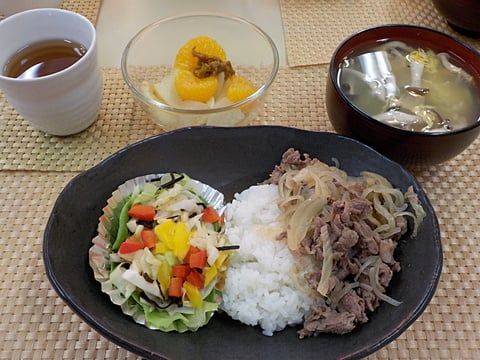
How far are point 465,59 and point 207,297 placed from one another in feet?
4.31

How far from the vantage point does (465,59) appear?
1841mm

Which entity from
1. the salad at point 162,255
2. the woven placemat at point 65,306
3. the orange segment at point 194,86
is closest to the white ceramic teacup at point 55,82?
the woven placemat at point 65,306

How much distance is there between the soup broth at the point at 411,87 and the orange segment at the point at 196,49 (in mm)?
497

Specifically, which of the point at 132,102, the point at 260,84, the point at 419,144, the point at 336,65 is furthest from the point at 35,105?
the point at 419,144

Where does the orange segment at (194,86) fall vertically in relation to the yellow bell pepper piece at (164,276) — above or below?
above

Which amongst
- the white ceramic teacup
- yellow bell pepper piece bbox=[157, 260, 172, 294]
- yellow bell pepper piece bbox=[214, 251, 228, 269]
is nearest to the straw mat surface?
the white ceramic teacup

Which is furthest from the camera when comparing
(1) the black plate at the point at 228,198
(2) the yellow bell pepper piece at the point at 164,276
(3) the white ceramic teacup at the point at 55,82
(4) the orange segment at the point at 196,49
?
(4) the orange segment at the point at 196,49

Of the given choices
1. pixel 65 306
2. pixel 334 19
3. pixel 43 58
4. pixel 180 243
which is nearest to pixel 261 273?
pixel 180 243

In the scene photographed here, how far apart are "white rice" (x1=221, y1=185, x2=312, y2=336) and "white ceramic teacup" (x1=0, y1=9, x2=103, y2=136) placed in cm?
70

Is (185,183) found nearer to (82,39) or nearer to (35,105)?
(35,105)

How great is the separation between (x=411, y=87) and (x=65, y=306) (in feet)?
4.70

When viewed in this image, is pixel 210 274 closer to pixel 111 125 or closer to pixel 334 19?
pixel 111 125

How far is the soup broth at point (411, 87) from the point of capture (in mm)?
1734

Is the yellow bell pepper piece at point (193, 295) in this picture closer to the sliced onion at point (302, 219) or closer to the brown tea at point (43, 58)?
the sliced onion at point (302, 219)
